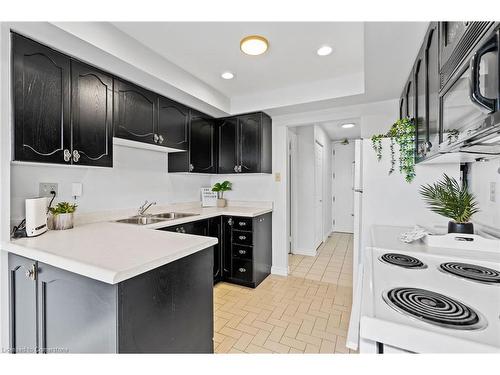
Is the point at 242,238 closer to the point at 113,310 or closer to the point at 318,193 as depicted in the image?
the point at 113,310

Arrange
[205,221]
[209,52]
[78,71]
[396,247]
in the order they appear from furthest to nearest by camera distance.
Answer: [205,221] → [209,52] → [78,71] → [396,247]

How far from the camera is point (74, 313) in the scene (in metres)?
1.06

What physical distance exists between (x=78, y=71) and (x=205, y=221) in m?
1.72

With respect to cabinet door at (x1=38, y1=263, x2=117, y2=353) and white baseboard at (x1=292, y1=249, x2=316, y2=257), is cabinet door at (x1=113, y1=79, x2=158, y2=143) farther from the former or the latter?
white baseboard at (x1=292, y1=249, x2=316, y2=257)

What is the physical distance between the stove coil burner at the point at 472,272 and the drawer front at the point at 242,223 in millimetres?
1944

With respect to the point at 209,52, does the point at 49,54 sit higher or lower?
lower

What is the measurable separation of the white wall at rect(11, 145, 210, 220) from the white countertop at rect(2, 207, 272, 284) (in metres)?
0.40

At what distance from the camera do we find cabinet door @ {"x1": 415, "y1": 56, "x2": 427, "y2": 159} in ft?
4.69

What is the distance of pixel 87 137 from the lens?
5.78 ft

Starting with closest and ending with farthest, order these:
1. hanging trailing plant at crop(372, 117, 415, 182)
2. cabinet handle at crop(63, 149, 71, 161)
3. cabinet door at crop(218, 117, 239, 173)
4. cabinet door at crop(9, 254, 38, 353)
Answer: cabinet door at crop(9, 254, 38, 353) → cabinet handle at crop(63, 149, 71, 161) → hanging trailing plant at crop(372, 117, 415, 182) → cabinet door at crop(218, 117, 239, 173)

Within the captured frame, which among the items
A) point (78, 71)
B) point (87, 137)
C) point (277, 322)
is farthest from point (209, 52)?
point (277, 322)

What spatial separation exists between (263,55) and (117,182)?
1.83 metres

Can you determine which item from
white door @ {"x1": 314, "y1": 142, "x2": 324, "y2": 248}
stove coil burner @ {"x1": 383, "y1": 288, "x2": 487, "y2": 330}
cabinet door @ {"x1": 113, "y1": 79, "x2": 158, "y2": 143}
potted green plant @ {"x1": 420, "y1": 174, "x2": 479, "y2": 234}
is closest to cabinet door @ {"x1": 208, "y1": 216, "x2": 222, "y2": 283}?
cabinet door @ {"x1": 113, "y1": 79, "x2": 158, "y2": 143}
